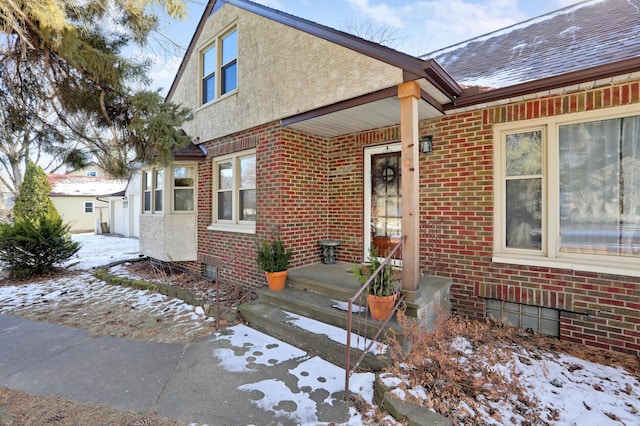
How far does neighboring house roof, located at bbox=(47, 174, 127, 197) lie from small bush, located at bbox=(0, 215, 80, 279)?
659 inches

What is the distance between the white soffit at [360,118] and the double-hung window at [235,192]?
1.51m

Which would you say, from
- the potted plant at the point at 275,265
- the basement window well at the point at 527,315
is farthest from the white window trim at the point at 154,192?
the basement window well at the point at 527,315

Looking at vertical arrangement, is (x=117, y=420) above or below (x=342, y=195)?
below

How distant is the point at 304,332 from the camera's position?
3.76 meters

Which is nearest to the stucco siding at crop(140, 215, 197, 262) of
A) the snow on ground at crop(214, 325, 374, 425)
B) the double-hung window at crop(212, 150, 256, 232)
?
the double-hung window at crop(212, 150, 256, 232)

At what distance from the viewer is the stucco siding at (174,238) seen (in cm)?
722

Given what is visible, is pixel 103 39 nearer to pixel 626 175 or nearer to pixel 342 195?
pixel 342 195

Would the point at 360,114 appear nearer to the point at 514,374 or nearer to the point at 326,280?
the point at 326,280

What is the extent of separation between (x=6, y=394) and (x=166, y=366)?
1390 mm

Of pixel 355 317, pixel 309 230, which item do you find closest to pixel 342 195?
pixel 309 230

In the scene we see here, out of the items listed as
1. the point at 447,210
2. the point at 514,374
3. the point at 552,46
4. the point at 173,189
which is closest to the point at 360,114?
the point at 447,210

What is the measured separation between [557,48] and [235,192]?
6.12 m

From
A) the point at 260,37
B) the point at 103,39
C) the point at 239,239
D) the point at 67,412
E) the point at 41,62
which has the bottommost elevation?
the point at 67,412

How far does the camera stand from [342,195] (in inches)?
241
